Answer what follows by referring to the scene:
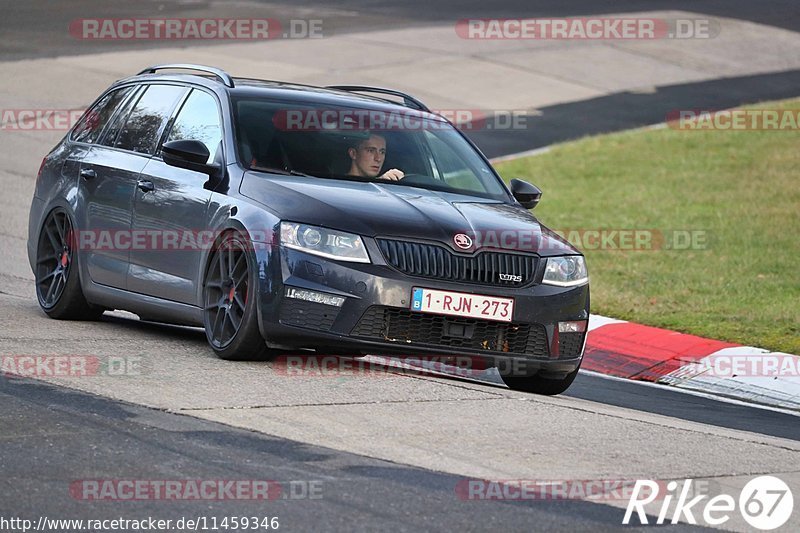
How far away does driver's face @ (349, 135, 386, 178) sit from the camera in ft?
30.2

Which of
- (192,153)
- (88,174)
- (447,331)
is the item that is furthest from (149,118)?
(447,331)

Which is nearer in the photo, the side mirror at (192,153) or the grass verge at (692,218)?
the side mirror at (192,153)

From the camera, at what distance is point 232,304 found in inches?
337

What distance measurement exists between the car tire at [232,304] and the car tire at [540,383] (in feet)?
5.01

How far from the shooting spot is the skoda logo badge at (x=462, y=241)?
835 centimetres

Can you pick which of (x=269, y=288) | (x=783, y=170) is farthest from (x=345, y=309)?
(x=783, y=170)

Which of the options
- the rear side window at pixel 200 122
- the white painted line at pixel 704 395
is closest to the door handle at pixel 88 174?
the rear side window at pixel 200 122

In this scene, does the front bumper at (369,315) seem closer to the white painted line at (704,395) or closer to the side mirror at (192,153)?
the side mirror at (192,153)

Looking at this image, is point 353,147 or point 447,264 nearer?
point 447,264

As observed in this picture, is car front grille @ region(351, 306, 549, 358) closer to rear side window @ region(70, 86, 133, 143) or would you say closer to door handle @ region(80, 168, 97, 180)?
door handle @ region(80, 168, 97, 180)

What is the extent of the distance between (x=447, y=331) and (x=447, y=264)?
367 millimetres

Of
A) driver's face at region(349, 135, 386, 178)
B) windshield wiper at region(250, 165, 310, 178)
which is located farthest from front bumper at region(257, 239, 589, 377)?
driver's face at region(349, 135, 386, 178)

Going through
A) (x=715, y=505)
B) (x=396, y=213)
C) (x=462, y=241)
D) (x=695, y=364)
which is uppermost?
(x=396, y=213)

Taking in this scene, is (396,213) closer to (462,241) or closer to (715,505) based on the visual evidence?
(462,241)
